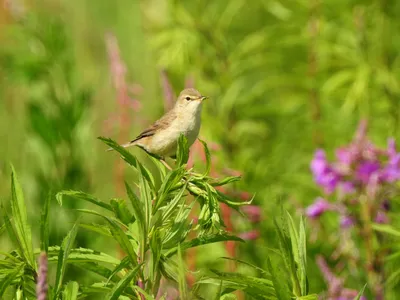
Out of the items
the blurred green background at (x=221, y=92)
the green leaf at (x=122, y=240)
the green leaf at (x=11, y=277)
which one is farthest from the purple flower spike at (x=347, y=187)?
the green leaf at (x=11, y=277)

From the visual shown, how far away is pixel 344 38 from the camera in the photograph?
441cm

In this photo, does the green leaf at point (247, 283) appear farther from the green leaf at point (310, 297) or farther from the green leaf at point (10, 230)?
the green leaf at point (10, 230)

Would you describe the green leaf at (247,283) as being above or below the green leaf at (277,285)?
below

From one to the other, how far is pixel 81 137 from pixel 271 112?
3.49 feet

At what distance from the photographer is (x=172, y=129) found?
2.67 meters

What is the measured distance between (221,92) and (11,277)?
9.85 ft

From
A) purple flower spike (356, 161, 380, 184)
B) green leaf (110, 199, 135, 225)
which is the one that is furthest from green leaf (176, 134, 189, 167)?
purple flower spike (356, 161, 380, 184)

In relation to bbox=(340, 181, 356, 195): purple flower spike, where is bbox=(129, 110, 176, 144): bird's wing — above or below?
above

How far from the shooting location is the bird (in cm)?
258

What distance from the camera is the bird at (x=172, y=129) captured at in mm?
2576

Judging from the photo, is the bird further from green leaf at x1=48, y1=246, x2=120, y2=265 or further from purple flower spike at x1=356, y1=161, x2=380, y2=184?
green leaf at x1=48, y1=246, x2=120, y2=265

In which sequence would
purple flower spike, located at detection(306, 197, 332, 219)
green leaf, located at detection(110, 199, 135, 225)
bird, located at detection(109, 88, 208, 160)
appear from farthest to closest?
purple flower spike, located at detection(306, 197, 332, 219) < bird, located at detection(109, 88, 208, 160) < green leaf, located at detection(110, 199, 135, 225)

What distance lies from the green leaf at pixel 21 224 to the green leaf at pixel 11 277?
0.09 ft

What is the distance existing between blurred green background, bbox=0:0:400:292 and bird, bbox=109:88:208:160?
35 centimetres
